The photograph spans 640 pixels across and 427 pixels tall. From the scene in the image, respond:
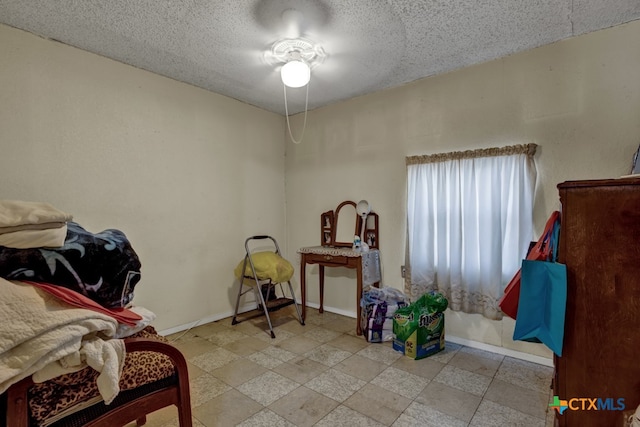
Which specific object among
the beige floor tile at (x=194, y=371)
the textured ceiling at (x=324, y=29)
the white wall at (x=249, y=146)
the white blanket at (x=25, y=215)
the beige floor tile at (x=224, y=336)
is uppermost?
the textured ceiling at (x=324, y=29)

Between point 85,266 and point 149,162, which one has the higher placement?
point 149,162

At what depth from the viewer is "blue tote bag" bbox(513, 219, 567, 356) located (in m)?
1.18

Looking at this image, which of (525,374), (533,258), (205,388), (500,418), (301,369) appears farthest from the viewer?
(301,369)

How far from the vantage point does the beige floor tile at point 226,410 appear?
164 cm

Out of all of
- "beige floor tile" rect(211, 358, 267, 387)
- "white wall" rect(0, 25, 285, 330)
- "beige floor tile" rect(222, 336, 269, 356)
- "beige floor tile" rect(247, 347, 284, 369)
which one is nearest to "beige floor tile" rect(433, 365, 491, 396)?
"beige floor tile" rect(247, 347, 284, 369)

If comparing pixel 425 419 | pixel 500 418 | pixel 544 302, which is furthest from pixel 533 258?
pixel 425 419

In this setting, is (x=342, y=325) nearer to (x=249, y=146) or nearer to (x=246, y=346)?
(x=246, y=346)

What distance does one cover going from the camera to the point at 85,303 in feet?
3.88

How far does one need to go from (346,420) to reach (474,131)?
227 cm

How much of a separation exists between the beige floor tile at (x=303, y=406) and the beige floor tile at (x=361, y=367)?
34 cm

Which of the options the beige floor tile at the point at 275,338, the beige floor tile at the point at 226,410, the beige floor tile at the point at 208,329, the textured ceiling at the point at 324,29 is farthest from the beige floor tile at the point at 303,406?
the textured ceiling at the point at 324,29

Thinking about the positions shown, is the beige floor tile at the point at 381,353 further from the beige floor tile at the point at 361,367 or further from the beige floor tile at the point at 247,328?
the beige floor tile at the point at 247,328

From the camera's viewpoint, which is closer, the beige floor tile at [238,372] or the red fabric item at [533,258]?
the red fabric item at [533,258]

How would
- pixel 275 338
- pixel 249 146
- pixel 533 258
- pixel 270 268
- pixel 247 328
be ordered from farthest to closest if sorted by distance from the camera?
pixel 249 146 < pixel 247 328 < pixel 270 268 < pixel 275 338 < pixel 533 258
